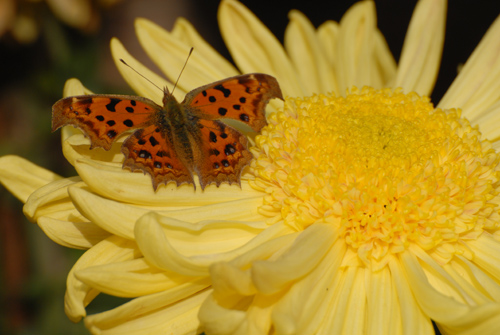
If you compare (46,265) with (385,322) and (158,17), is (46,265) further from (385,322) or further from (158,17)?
(158,17)

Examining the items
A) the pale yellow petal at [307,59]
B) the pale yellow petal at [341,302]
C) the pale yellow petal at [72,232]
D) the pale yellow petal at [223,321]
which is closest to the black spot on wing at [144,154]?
the pale yellow petal at [72,232]

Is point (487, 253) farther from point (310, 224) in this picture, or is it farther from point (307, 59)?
point (307, 59)

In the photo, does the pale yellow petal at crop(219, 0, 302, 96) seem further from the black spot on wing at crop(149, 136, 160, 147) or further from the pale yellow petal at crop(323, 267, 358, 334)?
the pale yellow petal at crop(323, 267, 358, 334)

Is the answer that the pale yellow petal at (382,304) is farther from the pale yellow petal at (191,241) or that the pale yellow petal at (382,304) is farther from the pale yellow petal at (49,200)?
the pale yellow petal at (49,200)

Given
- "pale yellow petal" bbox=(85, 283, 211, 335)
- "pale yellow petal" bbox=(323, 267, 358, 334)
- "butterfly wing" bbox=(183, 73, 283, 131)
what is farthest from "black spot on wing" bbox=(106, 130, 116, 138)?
"pale yellow petal" bbox=(323, 267, 358, 334)

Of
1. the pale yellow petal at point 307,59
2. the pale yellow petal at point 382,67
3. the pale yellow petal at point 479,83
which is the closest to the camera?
the pale yellow petal at point 479,83
